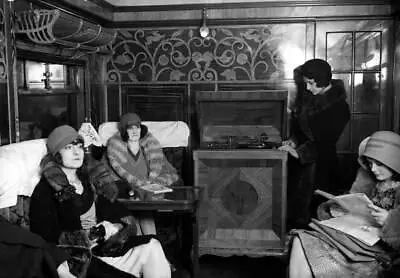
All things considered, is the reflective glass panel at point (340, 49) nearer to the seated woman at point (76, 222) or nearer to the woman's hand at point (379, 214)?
the woman's hand at point (379, 214)

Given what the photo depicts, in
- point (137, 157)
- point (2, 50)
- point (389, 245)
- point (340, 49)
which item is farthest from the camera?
point (340, 49)

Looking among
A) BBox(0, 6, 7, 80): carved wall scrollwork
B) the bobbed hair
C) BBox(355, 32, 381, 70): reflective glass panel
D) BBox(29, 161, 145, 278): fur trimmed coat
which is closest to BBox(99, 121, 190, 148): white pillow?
the bobbed hair

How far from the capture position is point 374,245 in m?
2.44

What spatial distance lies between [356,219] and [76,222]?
1392mm

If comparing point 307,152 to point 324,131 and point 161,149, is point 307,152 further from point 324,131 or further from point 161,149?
point 161,149

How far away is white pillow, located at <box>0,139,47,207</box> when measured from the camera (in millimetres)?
2457

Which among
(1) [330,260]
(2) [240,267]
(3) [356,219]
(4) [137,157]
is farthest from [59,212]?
(2) [240,267]

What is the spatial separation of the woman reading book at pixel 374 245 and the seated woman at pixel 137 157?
4.31ft

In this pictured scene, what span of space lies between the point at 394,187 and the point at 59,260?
1624 millimetres

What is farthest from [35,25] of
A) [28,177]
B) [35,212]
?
[35,212]

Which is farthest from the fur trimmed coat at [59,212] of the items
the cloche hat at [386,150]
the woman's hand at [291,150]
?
the woman's hand at [291,150]

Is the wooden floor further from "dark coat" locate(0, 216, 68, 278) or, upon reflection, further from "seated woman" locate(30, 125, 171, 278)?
"dark coat" locate(0, 216, 68, 278)

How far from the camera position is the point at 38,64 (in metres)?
3.42

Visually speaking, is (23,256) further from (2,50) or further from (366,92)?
(366,92)
